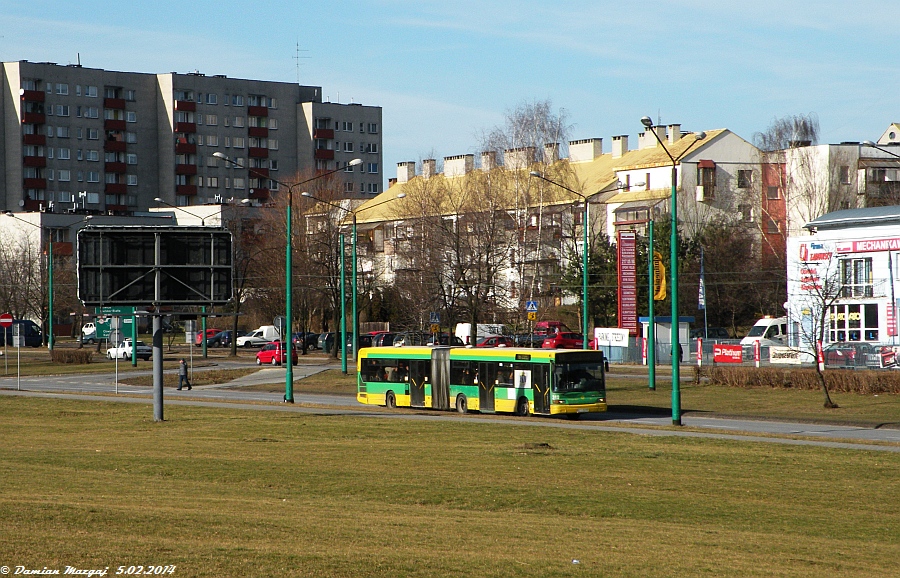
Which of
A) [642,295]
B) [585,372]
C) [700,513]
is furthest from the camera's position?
[642,295]

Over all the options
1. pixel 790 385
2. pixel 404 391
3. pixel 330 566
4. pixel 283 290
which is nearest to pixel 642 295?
pixel 283 290

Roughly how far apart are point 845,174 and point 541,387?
56300mm

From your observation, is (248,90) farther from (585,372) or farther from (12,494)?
(12,494)

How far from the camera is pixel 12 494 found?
13.3 meters

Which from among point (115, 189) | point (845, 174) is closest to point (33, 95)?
point (115, 189)

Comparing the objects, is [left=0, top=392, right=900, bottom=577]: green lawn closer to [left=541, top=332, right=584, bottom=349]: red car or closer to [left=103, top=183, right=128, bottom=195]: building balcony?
[left=541, top=332, right=584, bottom=349]: red car

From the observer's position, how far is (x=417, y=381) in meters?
39.1

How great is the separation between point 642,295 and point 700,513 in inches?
2355

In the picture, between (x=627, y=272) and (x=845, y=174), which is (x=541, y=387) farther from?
(x=845, y=174)

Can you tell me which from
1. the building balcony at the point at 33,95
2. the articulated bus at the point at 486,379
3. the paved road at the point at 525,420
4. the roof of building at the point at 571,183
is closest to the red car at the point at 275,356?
the paved road at the point at 525,420

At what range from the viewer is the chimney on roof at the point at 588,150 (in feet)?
335

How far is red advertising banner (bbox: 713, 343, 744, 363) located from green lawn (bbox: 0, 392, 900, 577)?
92.6 feet

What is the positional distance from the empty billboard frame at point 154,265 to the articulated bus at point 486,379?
937cm

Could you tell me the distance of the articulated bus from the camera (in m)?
34.5
